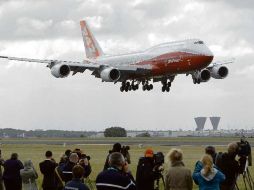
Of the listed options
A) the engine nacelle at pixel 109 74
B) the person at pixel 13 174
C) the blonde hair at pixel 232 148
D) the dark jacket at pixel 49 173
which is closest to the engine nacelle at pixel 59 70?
the engine nacelle at pixel 109 74

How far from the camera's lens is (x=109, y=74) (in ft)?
241

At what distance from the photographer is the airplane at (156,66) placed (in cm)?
7056

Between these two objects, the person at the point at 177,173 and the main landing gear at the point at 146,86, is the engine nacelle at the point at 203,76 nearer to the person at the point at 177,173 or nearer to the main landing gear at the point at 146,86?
the main landing gear at the point at 146,86

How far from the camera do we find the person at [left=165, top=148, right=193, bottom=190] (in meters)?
16.1

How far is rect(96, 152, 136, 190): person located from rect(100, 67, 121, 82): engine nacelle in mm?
59190

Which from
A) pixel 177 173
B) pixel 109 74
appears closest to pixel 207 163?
pixel 177 173

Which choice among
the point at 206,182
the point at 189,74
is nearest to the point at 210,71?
the point at 189,74

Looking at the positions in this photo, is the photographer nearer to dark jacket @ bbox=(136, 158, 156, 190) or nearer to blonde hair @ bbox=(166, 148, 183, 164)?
dark jacket @ bbox=(136, 158, 156, 190)

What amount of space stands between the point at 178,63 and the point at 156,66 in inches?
135

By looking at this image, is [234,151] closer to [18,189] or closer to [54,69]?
[18,189]

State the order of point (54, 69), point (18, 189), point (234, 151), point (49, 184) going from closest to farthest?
point (234, 151), point (49, 184), point (18, 189), point (54, 69)

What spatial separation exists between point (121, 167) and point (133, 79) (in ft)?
213

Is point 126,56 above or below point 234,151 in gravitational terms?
above

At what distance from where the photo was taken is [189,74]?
7425 cm
